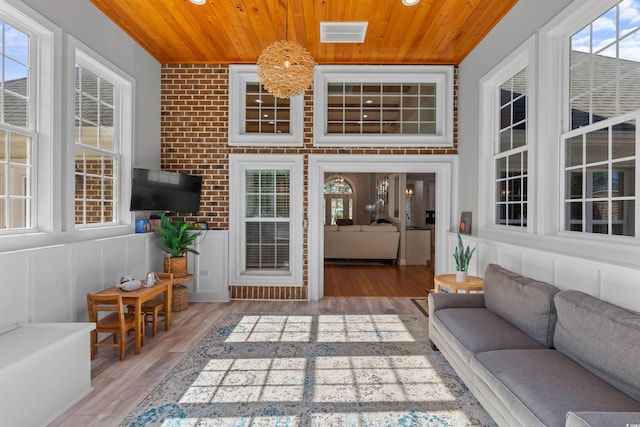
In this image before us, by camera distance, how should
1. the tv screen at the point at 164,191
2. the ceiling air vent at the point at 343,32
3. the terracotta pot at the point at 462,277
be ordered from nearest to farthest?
the terracotta pot at the point at 462,277, the ceiling air vent at the point at 343,32, the tv screen at the point at 164,191

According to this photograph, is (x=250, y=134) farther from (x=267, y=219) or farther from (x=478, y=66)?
(x=478, y=66)

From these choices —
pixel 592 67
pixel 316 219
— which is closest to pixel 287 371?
pixel 316 219

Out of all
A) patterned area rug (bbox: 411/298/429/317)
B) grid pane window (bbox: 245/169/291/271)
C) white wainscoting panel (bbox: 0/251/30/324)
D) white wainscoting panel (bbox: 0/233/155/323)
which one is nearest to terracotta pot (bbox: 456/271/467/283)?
patterned area rug (bbox: 411/298/429/317)

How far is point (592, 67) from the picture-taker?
2.53m

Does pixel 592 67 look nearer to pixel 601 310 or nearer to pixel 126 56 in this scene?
pixel 601 310

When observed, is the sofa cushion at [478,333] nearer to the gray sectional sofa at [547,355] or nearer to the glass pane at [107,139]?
the gray sectional sofa at [547,355]

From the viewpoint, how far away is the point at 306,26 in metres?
3.73

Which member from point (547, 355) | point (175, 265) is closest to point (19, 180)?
point (175, 265)

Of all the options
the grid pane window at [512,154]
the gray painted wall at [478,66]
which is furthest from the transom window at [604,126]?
the grid pane window at [512,154]

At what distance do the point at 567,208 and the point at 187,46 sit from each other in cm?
442

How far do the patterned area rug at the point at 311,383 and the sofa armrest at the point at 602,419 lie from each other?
965mm

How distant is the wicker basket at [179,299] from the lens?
4363 millimetres

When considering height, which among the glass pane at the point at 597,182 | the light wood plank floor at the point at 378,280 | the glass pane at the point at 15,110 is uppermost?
the glass pane at the point at 15,110

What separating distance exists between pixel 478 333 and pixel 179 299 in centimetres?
356
